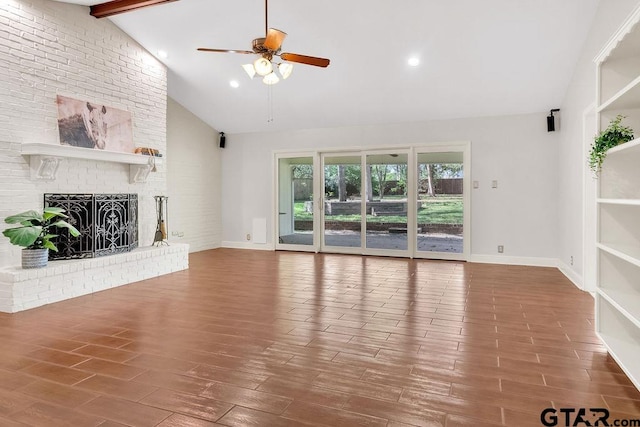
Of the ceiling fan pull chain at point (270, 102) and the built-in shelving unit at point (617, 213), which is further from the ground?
the ceiling fan pull chain at point (270, 102)

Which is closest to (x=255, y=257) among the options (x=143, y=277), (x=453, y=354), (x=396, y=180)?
(x=143, y=277)

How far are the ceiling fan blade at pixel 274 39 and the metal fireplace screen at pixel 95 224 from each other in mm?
3086

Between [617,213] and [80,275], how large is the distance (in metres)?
5.29

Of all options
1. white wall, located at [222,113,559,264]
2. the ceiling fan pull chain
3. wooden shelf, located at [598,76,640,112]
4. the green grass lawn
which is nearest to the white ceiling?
the ceiling fan pull chain

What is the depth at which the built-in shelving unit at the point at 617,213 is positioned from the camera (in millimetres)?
2680

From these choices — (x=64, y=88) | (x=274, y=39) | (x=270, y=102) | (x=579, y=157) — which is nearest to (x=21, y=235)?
(x=64, y=88)

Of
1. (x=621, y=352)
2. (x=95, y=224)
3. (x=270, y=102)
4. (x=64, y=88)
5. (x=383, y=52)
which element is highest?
(x=383, y=52)

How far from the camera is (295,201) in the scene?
8.59m

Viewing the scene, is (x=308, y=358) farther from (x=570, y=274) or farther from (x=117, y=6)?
(x=117, y=6)

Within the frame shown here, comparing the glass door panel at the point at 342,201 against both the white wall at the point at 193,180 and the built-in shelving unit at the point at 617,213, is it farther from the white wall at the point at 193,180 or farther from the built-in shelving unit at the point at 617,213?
the built-in shelving unit at the point at 617,213

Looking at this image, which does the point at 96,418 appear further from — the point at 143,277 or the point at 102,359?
the point at 143,277

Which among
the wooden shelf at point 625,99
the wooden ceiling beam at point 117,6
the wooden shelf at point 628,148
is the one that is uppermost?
the wooden ceiling beam at point 117,6

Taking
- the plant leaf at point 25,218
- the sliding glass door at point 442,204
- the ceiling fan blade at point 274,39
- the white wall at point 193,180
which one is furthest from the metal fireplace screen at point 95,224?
the sliding glass door at point 442,204

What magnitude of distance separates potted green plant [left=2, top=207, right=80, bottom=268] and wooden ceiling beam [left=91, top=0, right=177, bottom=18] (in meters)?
2.60
